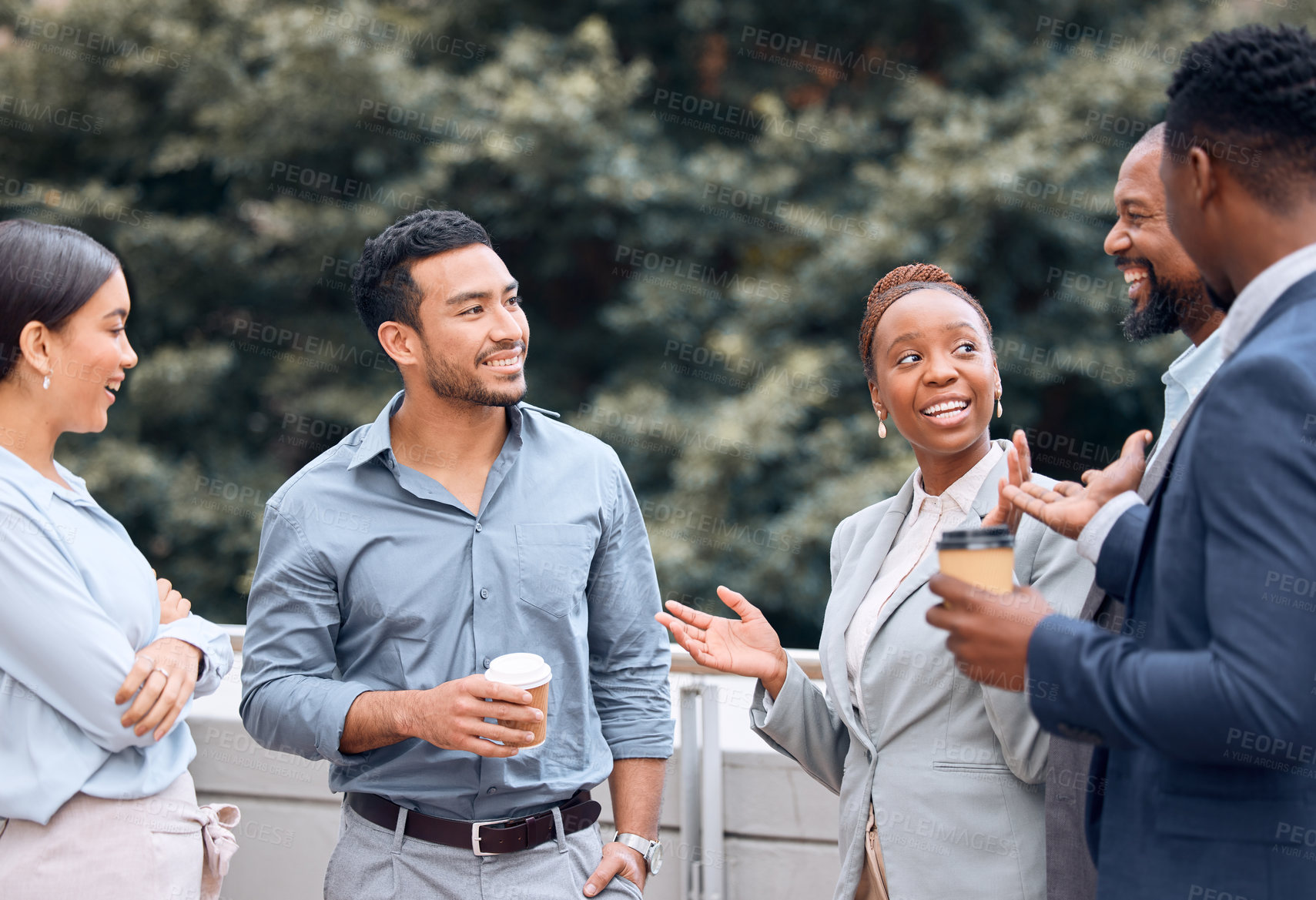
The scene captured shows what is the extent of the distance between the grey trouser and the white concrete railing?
0.54 metres

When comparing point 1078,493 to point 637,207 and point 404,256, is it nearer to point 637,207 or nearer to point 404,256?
point 404,256

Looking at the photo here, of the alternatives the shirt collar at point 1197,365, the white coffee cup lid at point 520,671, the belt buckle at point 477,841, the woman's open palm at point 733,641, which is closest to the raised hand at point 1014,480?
the shirt collar at point 1197,365

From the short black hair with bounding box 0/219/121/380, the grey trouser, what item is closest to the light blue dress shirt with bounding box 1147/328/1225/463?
the grey trouser

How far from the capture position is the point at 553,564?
197cm

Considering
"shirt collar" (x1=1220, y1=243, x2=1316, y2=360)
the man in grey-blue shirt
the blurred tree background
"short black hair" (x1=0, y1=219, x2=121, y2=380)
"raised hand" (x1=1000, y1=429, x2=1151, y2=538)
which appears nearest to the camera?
"shirt collar" (x1=1220, y1=243, x2=1316, y2=360)

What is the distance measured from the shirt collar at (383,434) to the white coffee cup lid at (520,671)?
534 millimetres

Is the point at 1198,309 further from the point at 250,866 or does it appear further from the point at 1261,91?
the point at 250,866

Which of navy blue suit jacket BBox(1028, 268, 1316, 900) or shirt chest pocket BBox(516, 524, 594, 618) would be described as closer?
navy blue suit jacket BBox(1028, 268, 1316, 900)

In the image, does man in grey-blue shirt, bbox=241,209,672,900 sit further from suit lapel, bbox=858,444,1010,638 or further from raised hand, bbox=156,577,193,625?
suit lapel, bbox=858,444,1010,638

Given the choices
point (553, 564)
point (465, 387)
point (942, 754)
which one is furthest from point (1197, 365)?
point (465, 387)

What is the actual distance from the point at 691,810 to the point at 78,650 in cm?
134

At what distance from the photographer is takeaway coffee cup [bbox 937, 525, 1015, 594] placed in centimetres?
131

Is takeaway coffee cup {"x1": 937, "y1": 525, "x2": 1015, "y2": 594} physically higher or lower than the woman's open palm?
higher

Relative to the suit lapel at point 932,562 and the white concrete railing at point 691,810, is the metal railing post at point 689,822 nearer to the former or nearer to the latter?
the white concrete railing at point 691,810
